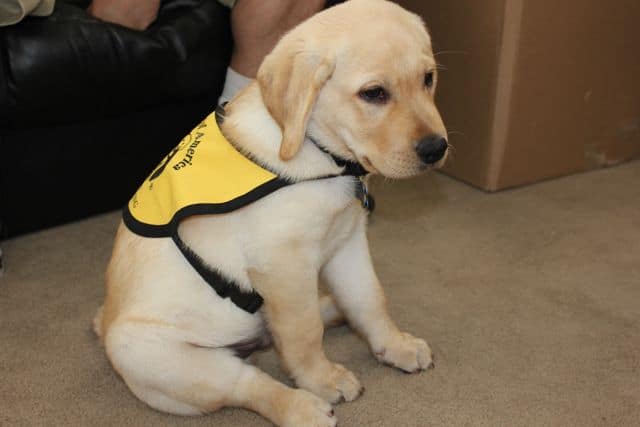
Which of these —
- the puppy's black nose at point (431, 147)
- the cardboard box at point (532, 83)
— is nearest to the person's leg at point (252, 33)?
the cardboard box at point (532, 83)

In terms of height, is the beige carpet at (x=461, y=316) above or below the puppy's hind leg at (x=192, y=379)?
below

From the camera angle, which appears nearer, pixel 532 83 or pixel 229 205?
pixel 229 205

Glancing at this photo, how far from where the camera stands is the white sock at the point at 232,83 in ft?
6.66

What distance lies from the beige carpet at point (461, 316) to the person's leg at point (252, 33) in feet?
1.95

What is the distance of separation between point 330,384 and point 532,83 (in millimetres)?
1337

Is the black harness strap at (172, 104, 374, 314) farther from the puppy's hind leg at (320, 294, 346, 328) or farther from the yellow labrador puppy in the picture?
the puppy's hind leg at (320, 294, 346, 328)

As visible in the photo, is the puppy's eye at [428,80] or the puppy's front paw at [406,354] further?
the puppy's front paw at [406,354]

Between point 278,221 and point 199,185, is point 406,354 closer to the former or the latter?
point 278,221

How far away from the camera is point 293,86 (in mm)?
1135

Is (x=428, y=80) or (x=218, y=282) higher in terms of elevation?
(x=428, y=80)

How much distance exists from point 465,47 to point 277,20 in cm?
63

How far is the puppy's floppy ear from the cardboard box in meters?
1.15

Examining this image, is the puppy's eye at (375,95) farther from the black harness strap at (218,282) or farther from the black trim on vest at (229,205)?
the black harness strap at (218,282)

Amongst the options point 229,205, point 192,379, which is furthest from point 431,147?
point 192,379
